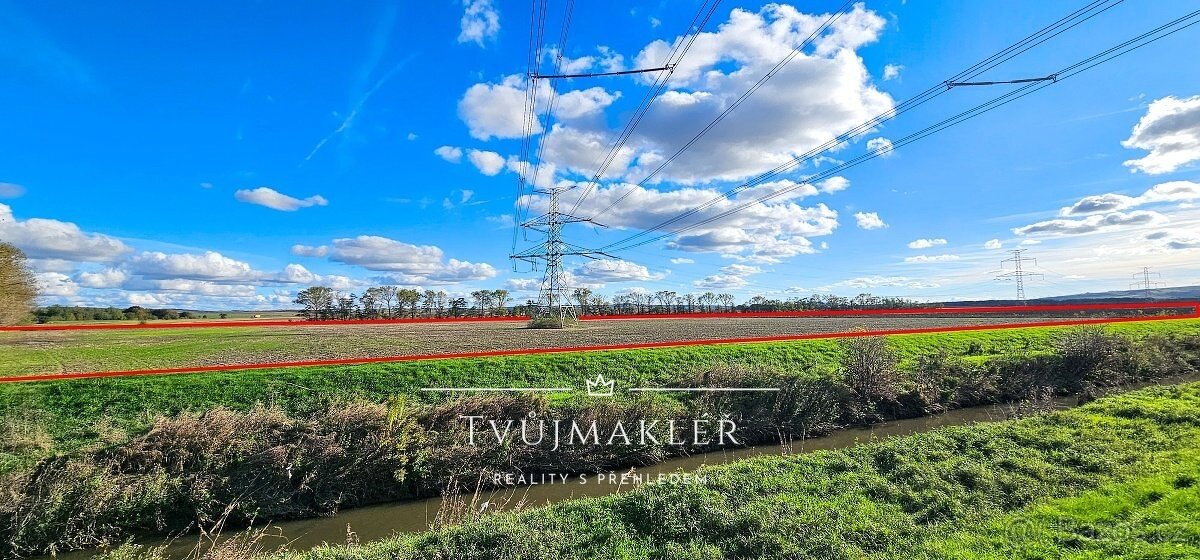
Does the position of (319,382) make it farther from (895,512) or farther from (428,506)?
(895,512)

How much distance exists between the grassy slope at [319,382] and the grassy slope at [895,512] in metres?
6.98

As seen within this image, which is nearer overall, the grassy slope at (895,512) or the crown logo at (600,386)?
the grassy slope at (895,512)

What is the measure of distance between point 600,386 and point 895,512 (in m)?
9.99

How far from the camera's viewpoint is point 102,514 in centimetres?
945

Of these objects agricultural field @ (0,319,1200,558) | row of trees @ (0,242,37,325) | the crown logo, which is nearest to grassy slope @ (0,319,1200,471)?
agricultural field @ (0,319,1200,558)

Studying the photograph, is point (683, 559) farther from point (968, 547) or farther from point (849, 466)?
point (849, 466)

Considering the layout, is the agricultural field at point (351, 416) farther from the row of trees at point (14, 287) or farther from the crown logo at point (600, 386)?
the row of trees at point (14, 287)

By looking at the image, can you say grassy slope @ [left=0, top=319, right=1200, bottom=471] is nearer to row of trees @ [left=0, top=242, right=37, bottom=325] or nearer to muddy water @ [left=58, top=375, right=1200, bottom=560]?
muddy water @ [left=58, top=375, right=1200, bottom=560]

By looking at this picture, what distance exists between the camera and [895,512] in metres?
8.04

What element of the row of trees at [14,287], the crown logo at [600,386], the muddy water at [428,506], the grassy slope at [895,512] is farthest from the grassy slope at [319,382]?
the row of trees at [14,287]

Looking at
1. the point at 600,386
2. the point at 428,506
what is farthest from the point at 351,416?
the point at 600,386

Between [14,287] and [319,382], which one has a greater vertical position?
[14,287]

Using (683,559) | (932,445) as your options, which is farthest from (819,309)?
(683,559)

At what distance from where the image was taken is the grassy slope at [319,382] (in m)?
Result: 12.8
